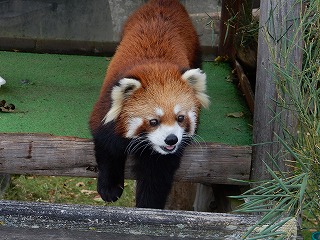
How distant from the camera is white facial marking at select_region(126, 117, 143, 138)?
3.83 metres

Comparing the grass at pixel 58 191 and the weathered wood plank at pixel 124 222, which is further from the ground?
the weathered wood plank at pixel 124 222

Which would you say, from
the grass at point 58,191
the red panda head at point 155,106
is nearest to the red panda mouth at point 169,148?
the red panda head at point 155,106

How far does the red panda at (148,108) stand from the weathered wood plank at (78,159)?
0.98ft

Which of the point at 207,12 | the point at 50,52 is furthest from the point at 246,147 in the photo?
the point at 50,52

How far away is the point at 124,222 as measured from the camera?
323cm

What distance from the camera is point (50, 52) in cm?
639

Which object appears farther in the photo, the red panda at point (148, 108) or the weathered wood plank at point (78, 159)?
the weathered wood plank at point (78, 159)

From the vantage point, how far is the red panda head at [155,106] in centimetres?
376

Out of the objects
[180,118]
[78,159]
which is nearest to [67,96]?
A: [78,159]

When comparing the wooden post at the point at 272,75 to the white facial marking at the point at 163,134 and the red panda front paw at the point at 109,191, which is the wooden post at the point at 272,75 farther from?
the red panda front paw at the point at 109,191

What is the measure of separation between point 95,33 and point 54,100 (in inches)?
51.1

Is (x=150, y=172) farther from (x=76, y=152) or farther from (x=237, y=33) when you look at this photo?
(x=237, y=33)

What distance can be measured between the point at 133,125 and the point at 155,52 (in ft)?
1.84

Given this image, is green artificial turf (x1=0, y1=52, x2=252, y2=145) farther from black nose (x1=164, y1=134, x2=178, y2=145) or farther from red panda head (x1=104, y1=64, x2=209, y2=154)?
black nose (x1=164, y1=134, x2=178, y2=145)
